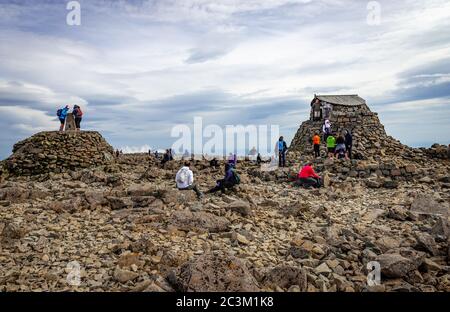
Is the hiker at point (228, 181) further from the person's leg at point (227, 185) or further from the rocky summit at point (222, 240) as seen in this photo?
the rocky summit at point (222, 240)

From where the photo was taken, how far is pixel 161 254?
729 cm

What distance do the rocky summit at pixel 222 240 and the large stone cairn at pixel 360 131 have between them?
39.1 feet

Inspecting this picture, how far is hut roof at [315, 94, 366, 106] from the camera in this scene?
2956 centimetres

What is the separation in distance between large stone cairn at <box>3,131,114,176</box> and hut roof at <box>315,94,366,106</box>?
63.9 ft

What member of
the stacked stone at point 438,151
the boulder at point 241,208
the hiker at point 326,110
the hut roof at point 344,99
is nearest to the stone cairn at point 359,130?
the hut roof at point 344,99

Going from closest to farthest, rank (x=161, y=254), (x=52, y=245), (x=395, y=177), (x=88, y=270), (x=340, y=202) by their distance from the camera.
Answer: (x=88, y=270) → (x=161, y=254) → (x=52, y=245) → (x=340, y=202) → (x=395, y=177)

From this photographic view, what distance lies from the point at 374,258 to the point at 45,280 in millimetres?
6836

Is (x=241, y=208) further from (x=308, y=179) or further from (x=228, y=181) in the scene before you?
(x=308, y=179)

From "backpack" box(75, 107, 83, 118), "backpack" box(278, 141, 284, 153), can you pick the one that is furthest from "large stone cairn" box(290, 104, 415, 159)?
"backpack" box(75, 107, 83, 118)

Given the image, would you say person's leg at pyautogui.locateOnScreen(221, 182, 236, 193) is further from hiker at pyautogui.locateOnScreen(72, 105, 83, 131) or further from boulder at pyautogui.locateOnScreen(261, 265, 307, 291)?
hiker at pyautogui.locateOnScreen(72, 105, 83, 131)

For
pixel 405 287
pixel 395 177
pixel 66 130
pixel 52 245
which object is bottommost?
pixel 405 287

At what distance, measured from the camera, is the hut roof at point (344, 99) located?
29559 mm
